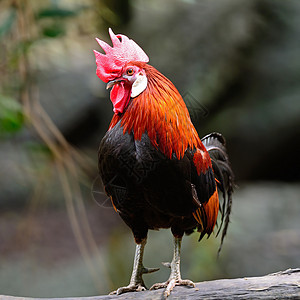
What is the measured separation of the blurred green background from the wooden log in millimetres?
2147

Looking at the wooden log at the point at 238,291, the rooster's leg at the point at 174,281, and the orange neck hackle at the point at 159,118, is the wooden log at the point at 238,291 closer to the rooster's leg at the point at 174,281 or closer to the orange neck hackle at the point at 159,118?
the rooster's leg at the point at 174,281

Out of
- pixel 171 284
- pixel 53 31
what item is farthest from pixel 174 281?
pixel 53 31

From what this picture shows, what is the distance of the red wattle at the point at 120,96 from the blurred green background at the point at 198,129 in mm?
2473

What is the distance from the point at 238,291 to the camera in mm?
1831

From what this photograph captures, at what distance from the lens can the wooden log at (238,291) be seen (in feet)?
5.98

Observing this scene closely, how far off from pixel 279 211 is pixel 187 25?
2.52 m

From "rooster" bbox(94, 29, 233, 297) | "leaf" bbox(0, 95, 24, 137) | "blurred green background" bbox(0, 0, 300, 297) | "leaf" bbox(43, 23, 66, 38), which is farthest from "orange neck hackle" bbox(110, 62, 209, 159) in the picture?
"blurred green background" bbox(0, 0, 300, 297)

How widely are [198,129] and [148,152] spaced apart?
3864 mm

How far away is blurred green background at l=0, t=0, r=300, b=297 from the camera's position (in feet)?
14.2

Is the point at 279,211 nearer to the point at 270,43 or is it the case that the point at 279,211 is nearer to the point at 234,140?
the point at 234,140

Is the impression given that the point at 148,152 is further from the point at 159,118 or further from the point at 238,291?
the point at 238,291

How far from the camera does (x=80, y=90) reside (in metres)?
6.16

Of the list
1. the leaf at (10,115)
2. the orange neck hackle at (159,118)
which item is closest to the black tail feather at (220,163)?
the orange neck hackle at (159,118)

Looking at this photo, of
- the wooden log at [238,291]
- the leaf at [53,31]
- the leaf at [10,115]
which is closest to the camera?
the wooden log at [238,291]
